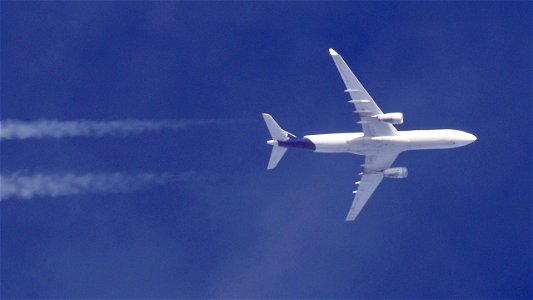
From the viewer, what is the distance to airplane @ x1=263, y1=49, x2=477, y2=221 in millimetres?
138500

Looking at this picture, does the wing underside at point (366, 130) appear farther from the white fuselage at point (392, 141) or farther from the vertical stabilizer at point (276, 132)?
the vertical stabilizer at point (276, 132)

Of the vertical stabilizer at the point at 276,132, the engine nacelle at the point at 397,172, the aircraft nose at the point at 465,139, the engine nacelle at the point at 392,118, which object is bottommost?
the engine nacelle at the point at 397,172

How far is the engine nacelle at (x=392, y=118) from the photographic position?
453 ft

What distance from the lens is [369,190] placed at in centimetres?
14662

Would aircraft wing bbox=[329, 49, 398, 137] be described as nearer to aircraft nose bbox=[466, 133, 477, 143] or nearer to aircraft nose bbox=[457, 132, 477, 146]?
aircraft nose bbox=[457, 132, 477, 146]

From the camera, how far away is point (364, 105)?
139m

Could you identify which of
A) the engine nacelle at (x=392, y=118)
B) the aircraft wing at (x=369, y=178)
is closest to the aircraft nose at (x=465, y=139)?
the aircraft wing at (x=369, y=178)

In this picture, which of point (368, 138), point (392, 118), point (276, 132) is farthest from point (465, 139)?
point (276, 132)

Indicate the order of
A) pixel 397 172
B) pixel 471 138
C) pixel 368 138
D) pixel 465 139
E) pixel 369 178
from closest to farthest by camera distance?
pixel 368 138 → pixel 465 139 → pixel 397 172 → pixel 471 138 → pixel 369 178

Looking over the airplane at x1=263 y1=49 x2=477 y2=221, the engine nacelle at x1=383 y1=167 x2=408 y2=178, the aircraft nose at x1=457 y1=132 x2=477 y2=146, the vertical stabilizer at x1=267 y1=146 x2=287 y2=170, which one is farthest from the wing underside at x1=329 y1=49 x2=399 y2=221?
the vertical stabilizer at x1=267 y1=146 x2=287 y2=170

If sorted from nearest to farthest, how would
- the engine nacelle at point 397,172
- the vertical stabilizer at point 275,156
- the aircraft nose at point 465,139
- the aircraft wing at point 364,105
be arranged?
1. the aircraft wing at point 364,105
2. the vertical stabilizer at point 275,156
3. the aircraft nose at point 465,139
4. the engine nacelle at point 397,172

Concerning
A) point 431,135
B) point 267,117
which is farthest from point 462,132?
point 267,117

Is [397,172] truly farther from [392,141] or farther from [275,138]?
[275,138]

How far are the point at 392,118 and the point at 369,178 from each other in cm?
1039
